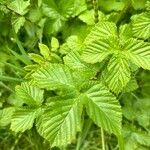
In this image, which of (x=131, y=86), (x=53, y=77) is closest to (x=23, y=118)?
(x=53, y=77)

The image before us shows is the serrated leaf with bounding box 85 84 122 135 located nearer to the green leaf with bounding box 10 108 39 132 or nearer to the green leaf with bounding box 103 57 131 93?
the green leaf with bounding box 103 57 131 93

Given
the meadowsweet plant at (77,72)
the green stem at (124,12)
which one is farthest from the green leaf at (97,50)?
the green stem at (124,12)

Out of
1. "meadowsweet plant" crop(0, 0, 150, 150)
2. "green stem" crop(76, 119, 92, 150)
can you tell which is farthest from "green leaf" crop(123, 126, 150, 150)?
"green stem" crop(76, 119, 92, 150)

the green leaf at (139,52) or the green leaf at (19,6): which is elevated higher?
the green leaf at (19,6)

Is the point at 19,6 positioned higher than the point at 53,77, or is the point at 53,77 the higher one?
the point at 19,6

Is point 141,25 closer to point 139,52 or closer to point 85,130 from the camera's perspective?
point 139,52

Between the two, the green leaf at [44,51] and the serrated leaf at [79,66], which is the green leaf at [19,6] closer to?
the green leaf at [44,51]
